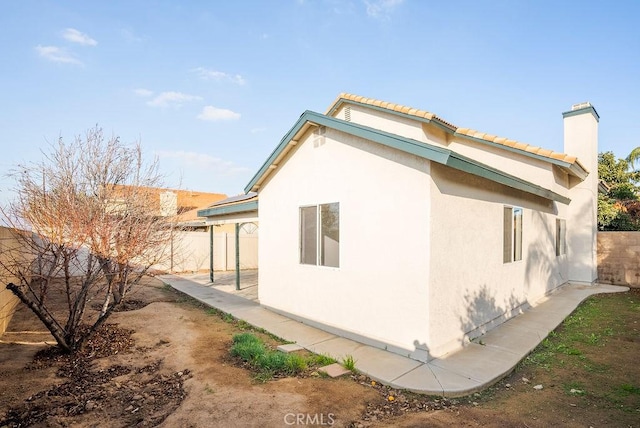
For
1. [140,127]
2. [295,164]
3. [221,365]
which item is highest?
[140,127]

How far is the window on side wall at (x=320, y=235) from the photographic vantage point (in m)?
Answer: 6.99

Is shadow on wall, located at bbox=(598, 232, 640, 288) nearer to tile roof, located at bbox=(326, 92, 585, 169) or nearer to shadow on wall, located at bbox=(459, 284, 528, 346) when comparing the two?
tile roof, located at bbox=(326, 92, 585, 169)

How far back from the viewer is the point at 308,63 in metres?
13.1

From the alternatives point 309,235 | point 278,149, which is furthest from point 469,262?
point 278,149

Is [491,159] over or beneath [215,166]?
beneath

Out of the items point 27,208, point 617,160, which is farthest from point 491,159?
point 617,160

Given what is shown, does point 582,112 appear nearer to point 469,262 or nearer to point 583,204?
point 583,204

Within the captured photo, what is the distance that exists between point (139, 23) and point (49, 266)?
741 cm

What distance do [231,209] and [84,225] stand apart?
5.74 m

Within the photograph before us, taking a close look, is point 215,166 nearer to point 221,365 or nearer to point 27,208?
point 27,208

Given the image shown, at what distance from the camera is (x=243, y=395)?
4379 millimetres

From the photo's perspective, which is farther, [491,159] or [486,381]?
[491,159]

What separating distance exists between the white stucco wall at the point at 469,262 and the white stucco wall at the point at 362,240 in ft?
1.00

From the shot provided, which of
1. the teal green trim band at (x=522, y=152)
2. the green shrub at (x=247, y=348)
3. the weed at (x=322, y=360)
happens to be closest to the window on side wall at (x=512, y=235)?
the teal green trim band at (x=522, y=152)
